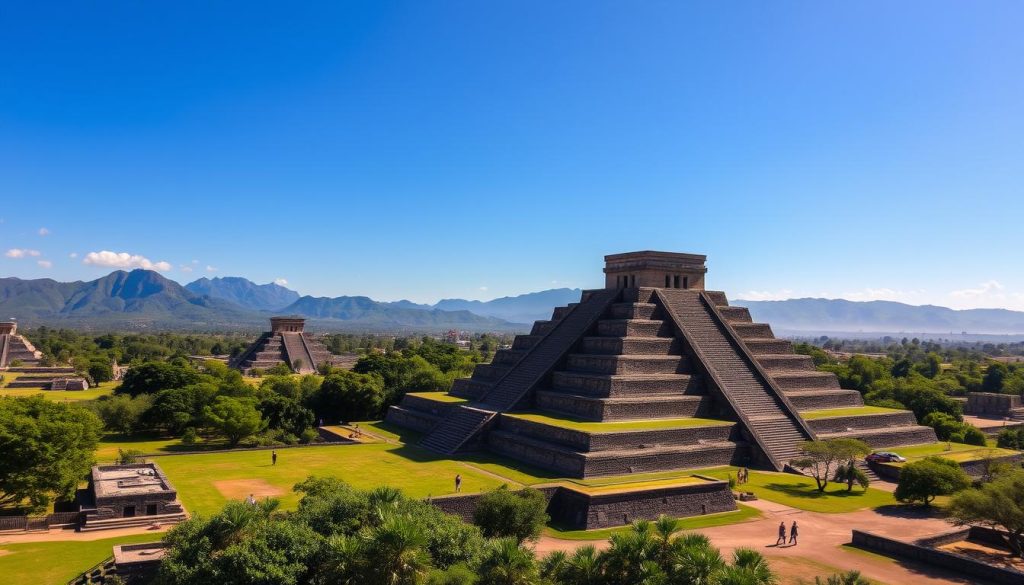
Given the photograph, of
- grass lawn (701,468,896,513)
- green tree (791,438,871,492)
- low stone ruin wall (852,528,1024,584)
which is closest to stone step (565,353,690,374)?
grass lawn (701,468,896,513)

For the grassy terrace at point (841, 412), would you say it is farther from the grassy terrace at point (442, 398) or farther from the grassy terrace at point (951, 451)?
the grassy terrace at point (442, 398)

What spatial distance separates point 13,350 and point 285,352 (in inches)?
1942

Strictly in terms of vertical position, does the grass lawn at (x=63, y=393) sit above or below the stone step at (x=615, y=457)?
below

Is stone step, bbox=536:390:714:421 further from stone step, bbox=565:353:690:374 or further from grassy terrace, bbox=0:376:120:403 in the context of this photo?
grassy terrace, bbox=0:376:120:403

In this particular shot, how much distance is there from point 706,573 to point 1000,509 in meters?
15.8

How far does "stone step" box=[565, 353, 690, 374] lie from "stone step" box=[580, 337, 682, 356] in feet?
2.89

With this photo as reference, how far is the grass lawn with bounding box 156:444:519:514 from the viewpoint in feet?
117

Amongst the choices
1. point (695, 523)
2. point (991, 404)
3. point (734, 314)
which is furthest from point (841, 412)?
point (991, 404)

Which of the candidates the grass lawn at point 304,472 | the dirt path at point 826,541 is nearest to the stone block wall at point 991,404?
the dirt path at point 826,541

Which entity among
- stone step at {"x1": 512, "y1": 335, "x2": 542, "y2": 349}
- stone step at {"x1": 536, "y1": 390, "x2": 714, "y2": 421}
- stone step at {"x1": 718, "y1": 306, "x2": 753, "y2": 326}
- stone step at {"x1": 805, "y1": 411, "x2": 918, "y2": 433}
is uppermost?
stone step at {"x1": 718, "y1": 306, "x2": 753, "y2": 326}

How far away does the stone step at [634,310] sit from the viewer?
52094 mm

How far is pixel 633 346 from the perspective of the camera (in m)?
48.4

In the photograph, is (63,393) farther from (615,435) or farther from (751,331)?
(751,331)

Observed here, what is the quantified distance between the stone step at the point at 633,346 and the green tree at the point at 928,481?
1766cm
